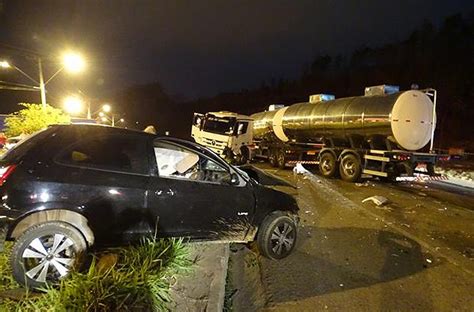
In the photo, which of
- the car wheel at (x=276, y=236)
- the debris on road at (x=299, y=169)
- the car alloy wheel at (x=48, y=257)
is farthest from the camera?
the debris on road at (x=299, y=169)

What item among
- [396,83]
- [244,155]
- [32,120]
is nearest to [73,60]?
[32,120]

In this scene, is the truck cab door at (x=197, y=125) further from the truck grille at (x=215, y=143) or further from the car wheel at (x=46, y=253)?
the car wheel at (x=46, y=253)

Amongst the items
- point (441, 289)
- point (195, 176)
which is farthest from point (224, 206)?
point (441, 289)

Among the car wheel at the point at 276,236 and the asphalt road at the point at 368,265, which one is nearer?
the asphalt road at the point at 368,265

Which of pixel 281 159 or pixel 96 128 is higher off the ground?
pixel 96 128

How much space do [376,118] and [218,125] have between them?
8520 mm

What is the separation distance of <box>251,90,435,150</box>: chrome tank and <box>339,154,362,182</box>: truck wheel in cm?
92

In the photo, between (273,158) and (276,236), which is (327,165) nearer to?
(273,158)

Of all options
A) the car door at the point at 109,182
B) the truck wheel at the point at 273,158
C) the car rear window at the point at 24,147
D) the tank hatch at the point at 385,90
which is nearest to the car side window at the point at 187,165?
the car door at the point at 109,182

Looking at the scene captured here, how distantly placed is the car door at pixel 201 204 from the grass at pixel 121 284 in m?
0.34

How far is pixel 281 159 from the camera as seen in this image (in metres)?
18.2

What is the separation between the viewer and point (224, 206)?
477 centimetres

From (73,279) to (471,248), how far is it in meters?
6.17

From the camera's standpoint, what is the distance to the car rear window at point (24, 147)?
12.7ft
